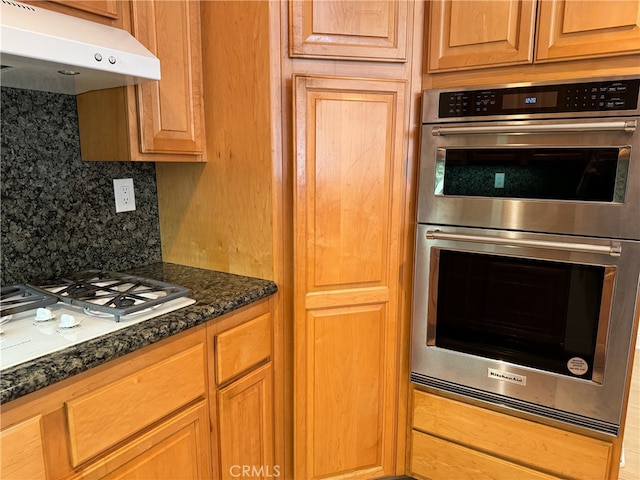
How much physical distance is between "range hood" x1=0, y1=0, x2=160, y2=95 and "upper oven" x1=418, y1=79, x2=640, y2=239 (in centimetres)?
98

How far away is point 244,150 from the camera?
1.54 m

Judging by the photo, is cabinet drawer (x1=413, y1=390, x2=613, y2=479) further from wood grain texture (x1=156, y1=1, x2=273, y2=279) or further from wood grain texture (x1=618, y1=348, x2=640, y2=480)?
wood grain texture (x1=156, y1=1, x2=273, y2=279)

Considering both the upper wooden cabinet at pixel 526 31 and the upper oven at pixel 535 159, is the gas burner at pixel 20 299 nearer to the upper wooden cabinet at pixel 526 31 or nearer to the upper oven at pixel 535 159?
the upper oven at pixel 535 159

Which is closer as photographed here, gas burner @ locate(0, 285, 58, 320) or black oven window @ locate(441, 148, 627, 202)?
gas burner @ locate(0, 285, 58, 320)

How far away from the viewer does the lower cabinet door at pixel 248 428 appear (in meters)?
1.40

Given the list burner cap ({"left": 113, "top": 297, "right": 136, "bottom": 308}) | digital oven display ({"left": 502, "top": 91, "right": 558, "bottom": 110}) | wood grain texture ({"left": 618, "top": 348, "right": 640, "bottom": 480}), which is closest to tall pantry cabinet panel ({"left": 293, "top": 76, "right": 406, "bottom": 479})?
digital oven display ({"left": 502, "top": 91, "right": 558, "bottom": 110})

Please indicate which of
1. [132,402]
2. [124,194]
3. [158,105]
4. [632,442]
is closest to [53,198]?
[124,194]

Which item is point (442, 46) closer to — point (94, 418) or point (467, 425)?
point (467, 425)

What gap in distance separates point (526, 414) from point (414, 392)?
0.41 meters

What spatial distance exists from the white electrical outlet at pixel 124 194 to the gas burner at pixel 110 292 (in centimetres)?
28

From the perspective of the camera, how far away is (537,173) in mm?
1407

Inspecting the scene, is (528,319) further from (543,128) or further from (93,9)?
(93,9)

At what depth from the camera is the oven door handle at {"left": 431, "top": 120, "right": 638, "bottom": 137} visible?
1.26m

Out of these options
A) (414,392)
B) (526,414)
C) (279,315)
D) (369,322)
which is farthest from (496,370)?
(279,315)
